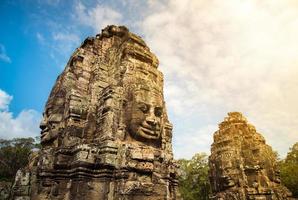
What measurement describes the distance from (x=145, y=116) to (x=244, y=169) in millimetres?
10422

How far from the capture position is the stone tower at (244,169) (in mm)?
13648

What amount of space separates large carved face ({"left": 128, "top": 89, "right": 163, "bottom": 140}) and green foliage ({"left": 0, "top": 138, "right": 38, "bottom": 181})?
2854 cm

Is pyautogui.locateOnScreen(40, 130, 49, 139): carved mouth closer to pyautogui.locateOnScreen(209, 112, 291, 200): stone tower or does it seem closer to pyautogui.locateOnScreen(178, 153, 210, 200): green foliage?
pyautogui.locateOnScreen(209, 112, 291, 200): stone tower

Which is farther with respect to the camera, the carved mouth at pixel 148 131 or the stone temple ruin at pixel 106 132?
the carved mouth at pixel 148 131

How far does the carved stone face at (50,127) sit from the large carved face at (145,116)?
83.3 inches

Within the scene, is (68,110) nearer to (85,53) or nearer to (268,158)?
(85,53)

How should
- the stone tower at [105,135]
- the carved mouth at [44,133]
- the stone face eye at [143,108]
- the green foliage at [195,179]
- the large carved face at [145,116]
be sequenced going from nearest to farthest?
the stone tower at [105,135] < the large carved face at [145,116] < the stone face eye at [143,108] < the carved mouth at [44,133] < the green foliage at [195,179]

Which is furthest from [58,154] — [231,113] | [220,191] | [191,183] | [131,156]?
[191,183]

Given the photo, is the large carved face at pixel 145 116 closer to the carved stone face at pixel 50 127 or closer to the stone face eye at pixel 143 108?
the stone face eye at pixel 143 108

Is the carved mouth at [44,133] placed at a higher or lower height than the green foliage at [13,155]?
lower

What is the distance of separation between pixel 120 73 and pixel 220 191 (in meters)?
11.1

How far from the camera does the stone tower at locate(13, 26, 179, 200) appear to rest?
219 inches

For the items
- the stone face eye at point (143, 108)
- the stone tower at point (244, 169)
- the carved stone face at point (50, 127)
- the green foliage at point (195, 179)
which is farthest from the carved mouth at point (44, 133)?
the green foliage at point (195, 179)

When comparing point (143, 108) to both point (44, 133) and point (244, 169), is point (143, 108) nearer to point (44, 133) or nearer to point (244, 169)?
point (44, 133)
